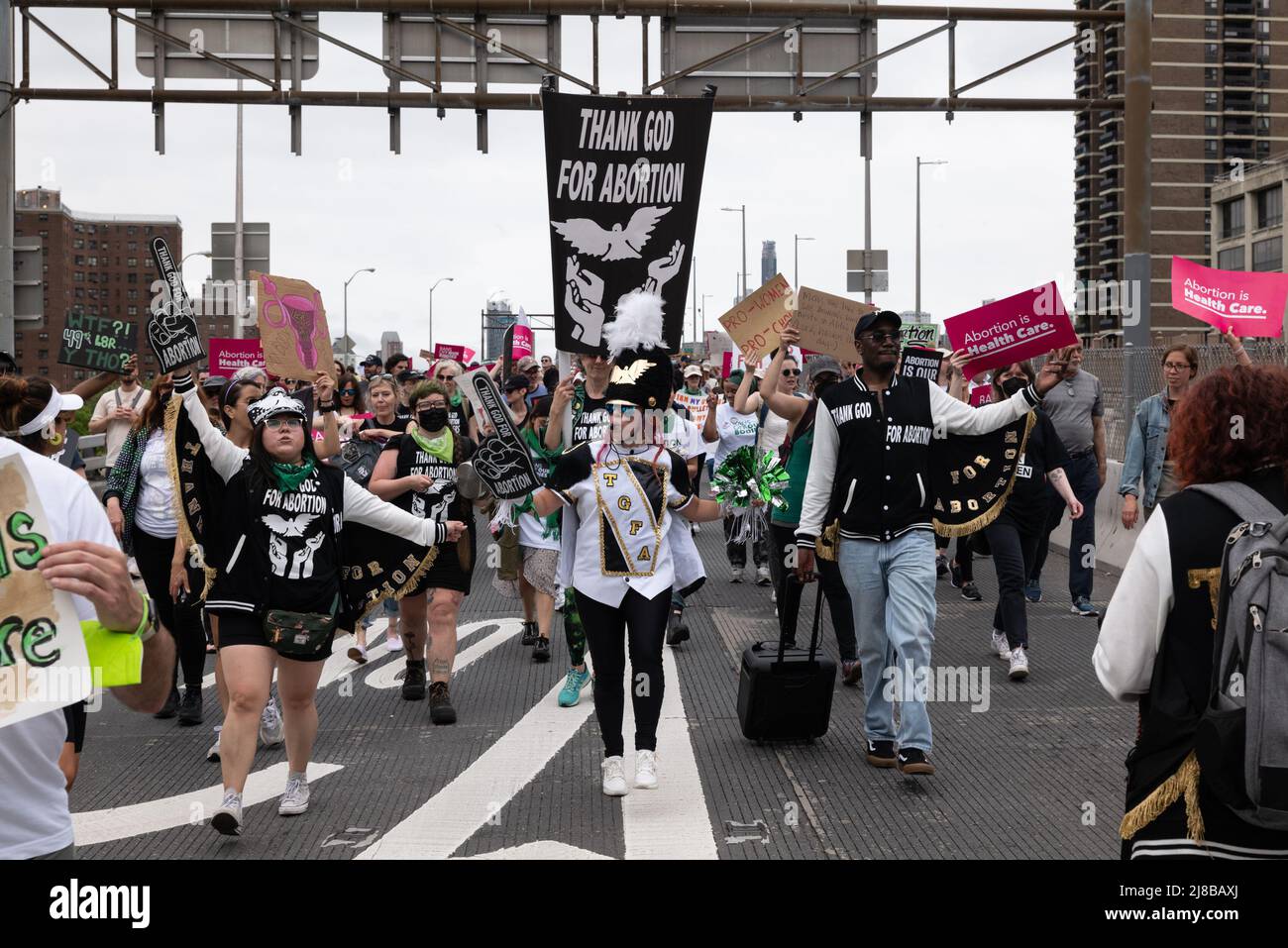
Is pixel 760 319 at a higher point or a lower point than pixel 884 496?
higher

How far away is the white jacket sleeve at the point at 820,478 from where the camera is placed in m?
7.08

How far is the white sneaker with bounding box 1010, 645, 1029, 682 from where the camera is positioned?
352 inches

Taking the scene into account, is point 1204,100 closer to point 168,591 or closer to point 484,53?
point 484,53

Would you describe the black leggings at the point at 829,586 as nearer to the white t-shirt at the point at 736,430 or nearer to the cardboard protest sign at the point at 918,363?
the cardboard protest sign at the point at 918,363

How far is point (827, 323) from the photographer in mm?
10469

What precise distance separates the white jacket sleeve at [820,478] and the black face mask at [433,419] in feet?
8.17

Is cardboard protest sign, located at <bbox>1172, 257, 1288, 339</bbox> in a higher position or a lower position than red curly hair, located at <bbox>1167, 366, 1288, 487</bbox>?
higher

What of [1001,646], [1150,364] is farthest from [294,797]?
[1150,364]

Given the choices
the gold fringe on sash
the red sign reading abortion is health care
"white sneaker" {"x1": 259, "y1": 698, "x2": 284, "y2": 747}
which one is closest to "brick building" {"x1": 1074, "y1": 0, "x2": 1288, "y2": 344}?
the red sign reading abortion is health care

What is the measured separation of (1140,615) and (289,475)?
396cm

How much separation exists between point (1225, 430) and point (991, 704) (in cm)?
534

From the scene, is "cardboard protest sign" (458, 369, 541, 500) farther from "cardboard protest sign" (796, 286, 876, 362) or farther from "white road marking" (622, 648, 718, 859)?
"cardboard protest sign" (796, 286, 876, 362)

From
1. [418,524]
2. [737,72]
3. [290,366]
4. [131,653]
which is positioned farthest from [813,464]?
[737,72]

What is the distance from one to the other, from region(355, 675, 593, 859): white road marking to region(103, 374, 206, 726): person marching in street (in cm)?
203
